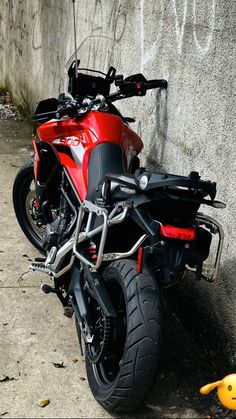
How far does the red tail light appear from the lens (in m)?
2.29

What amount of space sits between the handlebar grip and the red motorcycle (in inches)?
0.4

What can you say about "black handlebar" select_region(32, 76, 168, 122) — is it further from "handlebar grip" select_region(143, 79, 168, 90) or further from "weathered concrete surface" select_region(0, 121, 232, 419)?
"weathered concrete surface" select_region(0, 121, 232, 419)

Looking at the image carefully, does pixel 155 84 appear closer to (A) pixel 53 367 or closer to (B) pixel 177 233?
(B) pixel 177 233

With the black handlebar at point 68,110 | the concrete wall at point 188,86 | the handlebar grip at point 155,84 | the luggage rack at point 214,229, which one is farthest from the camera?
the handlebar grip at point 155,84

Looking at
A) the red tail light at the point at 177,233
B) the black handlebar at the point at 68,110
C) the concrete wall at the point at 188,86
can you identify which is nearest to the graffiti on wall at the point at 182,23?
the concrete wall at the point at 188,86

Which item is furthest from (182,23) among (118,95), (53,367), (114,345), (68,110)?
(53,367)

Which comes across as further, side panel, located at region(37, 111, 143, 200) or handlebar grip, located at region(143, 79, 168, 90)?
handlebar grip, located at region(143, 79, 168, 90)

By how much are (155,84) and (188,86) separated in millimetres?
227

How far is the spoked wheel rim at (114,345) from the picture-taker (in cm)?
252

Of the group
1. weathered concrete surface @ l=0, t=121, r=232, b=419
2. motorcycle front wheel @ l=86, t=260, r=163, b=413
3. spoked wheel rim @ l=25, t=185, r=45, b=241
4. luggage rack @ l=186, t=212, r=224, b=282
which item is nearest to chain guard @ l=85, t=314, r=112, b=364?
motorcycle front wheel @ l=86, t=260, r=163, b=413

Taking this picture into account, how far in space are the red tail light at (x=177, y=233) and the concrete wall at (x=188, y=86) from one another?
0.56 m

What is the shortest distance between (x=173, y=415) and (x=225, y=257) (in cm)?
80

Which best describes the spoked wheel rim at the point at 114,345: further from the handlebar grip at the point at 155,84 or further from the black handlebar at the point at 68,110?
the handlebar grip at the point at 155,84

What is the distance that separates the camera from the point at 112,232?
266 cm
